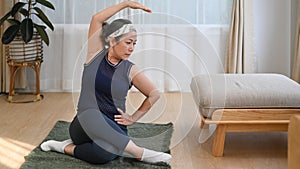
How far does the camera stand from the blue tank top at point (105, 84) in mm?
3049

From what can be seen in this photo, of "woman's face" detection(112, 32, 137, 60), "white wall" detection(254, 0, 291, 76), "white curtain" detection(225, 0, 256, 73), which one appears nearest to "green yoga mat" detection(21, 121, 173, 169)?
"woman's face" detection(112, 32, 137, 60)

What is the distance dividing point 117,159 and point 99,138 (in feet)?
0.58

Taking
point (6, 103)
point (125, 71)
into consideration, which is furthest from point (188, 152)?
point (6, 103)

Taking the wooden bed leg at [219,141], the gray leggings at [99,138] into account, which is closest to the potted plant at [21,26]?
the gray leggings at [99,138]

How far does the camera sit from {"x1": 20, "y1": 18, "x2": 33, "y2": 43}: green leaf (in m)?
4.41

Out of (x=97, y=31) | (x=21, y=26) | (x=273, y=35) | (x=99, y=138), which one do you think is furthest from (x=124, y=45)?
(x=273, y=35)

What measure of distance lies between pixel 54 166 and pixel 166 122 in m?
1.22

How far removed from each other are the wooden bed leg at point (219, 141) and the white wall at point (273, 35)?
2.16 meters

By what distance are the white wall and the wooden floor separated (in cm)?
120

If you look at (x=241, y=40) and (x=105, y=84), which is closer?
(x=105, y=84)

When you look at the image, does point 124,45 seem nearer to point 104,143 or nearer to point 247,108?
point 104,143

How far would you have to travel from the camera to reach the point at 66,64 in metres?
5.23

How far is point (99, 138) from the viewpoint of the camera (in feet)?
10.0

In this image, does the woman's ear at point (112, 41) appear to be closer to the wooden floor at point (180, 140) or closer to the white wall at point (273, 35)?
the wooden floor at point (180, 140)
